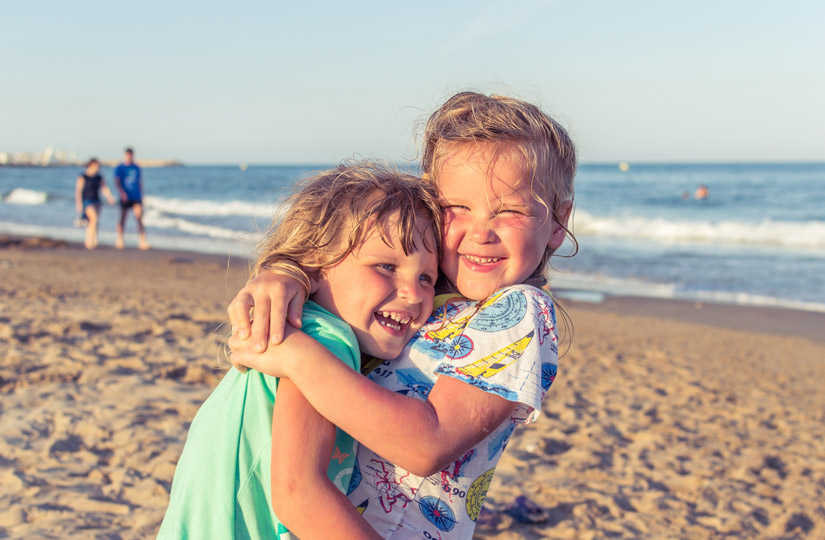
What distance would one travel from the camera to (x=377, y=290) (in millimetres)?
1403

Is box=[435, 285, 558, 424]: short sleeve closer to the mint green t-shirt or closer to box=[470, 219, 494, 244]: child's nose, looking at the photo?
box=[470, 219, 494, 244]: child's nose

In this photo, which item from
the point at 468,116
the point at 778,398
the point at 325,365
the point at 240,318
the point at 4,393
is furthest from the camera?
the point at 778,398

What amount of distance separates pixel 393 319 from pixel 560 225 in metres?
0.53

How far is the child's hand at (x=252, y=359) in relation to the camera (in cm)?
125

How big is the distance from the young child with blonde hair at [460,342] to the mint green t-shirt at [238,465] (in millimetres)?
69

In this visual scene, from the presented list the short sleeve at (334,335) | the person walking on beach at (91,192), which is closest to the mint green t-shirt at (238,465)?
the short sleeve at (334,335)

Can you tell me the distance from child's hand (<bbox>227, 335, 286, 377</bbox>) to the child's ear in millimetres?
769

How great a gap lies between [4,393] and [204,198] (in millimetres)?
31097

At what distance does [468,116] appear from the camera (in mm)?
1615

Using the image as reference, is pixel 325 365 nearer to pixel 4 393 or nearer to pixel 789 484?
pixel 789 484

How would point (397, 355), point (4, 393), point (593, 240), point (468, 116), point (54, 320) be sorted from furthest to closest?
1. point (593, 240)
2. point (54, 320)
3. point (4, 393)
4. point (468, 116)
5. point (397, 355)

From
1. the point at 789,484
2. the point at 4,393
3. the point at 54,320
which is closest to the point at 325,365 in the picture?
the point at 789,484

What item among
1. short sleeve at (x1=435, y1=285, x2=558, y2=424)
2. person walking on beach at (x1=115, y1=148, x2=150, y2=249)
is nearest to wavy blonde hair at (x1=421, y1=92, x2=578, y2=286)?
short sleeve at (x1=435, y1=285, x2=558, y2=424)

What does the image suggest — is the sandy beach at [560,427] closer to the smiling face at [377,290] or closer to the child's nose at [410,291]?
the smiling face at [377,290]
